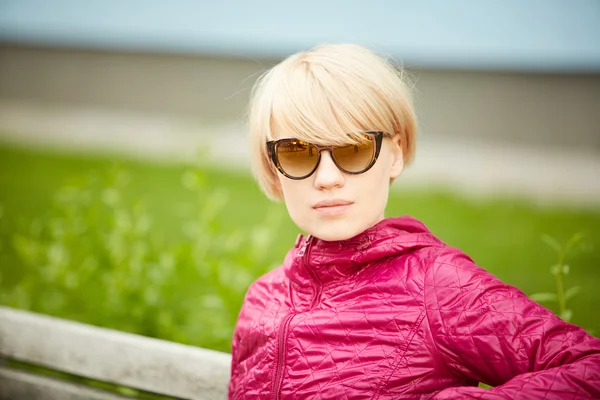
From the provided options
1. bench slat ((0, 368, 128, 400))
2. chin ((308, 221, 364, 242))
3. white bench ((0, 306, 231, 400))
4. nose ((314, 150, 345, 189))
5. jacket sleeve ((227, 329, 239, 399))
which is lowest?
bench slat ((0, 368, 128, 400))

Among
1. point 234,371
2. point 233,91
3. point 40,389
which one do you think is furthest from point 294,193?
point 233,91

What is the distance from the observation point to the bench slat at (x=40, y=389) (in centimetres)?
249

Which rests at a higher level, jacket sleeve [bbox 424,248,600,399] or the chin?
the chin

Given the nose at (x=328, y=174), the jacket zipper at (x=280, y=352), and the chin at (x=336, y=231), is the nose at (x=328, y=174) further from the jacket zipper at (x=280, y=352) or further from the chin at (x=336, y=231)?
the jacket zipper at (x=280, y=352)

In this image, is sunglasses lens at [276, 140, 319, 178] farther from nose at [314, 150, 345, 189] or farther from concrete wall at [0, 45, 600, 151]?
concrete wall at [0, 45, 600, 151]

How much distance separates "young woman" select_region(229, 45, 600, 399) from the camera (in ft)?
4.59

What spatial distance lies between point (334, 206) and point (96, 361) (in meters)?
1.32

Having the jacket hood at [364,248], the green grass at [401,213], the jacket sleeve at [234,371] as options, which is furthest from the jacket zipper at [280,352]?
the green grass at [401,213]

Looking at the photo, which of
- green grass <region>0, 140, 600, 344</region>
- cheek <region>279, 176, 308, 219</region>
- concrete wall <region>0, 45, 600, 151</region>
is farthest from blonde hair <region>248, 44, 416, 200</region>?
concrete wall <region>0, 45, 600, 151</region>

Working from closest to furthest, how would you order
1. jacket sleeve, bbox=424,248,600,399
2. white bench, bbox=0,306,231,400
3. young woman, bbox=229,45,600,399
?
jacket sleeve, bbox=424,248,600,399
young woman, bbox=229,45,600,399
white bench, bbox=0,306,231,400

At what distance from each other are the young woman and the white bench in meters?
0.37

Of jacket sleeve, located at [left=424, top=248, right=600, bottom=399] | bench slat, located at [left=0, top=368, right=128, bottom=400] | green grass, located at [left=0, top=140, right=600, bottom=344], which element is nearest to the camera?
jacket sleeve, located at [left=424, top=248, right=600, bottom=399]

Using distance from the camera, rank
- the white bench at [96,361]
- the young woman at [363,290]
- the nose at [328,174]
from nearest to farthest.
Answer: the young woman at [363,290], the nose at [328,174], the white bench at [96,361]

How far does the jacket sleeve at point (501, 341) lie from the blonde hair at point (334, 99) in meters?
0.43
